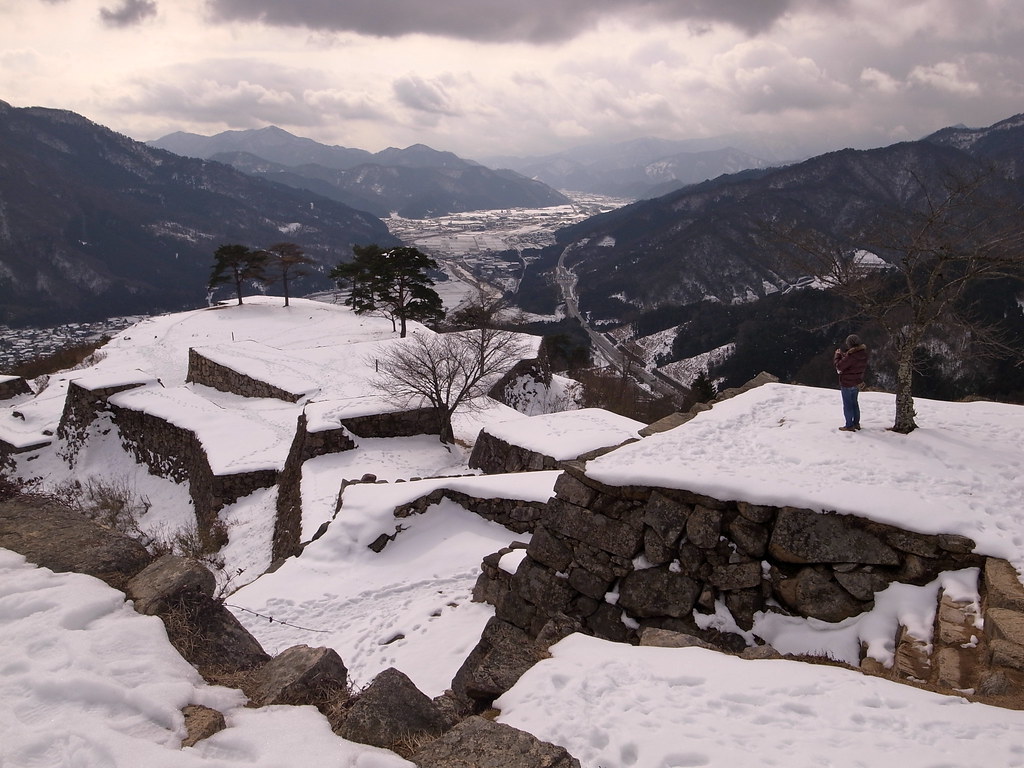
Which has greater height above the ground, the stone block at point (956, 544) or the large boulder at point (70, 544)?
the large boulder at point (70, 544)

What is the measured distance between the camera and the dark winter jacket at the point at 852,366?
7688 mm

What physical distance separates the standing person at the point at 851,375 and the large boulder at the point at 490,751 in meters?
6.33

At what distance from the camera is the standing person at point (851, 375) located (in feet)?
24.8

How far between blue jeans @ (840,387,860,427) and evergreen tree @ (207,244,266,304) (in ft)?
137

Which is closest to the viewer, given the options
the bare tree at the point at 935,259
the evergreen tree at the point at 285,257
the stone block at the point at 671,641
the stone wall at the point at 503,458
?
the stone block at the point at 671,641

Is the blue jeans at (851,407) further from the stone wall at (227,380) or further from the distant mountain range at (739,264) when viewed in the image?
the distant mountain range at (739,264)

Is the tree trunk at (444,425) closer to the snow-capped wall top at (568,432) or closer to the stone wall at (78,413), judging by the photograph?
the snow-capped wall top at (568,432)

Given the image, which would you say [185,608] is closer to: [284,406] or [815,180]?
[284,406]

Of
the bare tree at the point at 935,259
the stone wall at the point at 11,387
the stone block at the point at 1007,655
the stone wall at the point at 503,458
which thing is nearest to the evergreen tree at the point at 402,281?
the stone wall at the point at 503,458

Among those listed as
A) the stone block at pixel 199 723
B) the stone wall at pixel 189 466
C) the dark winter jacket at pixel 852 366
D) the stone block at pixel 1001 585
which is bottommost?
the stone wall at pixel 189 466

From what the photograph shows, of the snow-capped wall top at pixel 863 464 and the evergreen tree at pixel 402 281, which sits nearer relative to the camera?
the snow-capped wall top at pixel 863 464

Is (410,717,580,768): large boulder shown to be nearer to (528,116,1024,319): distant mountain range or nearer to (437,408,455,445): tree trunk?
(437,408,455,445): tree trunk

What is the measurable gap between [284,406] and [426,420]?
680cm

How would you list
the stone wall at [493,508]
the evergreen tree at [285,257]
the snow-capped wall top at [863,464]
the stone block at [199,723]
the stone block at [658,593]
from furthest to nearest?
1. the evergreen tree at [285,257]
2. the stone wall at [493,508]
3. the stone block at [658,593]
4. the snow-capped wall top at [863,464]
5. the stone block at [199,723]
